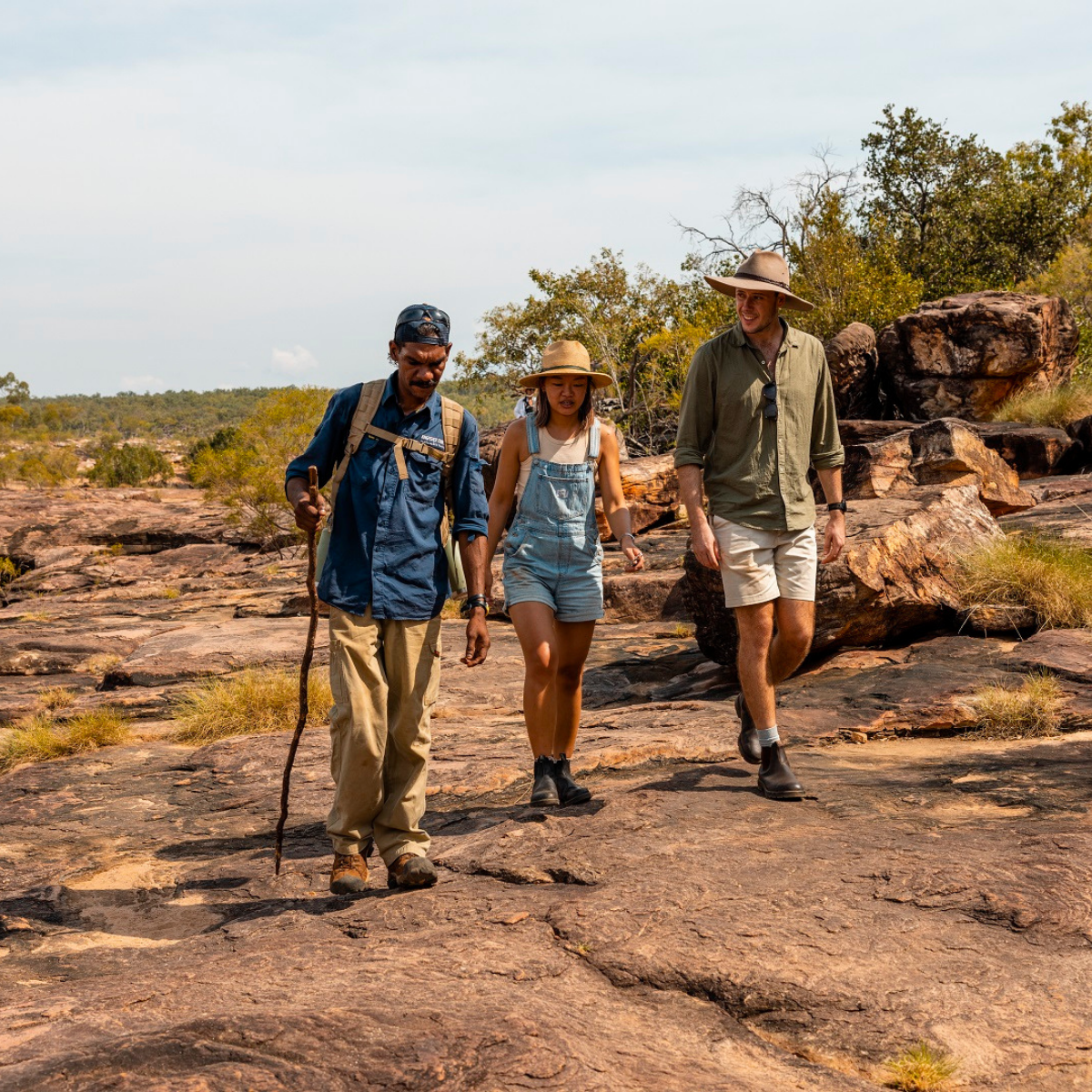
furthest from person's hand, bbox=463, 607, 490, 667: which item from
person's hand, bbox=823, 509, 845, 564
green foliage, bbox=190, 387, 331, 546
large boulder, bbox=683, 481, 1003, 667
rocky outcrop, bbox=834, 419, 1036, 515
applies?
green foliage, bbox=190, 387, 331, 546

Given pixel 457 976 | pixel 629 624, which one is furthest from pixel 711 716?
pixel 629 624

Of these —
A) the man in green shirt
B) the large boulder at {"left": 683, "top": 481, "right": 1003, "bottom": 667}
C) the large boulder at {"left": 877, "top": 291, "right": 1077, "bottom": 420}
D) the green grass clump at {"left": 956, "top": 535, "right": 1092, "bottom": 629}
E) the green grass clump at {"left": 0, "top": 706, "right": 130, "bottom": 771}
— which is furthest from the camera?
the large boulder at {"left": 877, "top": 291, "right": 1077, "bottom": 420}

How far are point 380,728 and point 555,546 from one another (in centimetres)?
113

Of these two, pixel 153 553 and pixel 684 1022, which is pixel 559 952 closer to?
pixel 684 1022

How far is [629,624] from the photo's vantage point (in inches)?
447

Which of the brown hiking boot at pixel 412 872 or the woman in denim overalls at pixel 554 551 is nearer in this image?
the brown hiking boot at pixel 412 872

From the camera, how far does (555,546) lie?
4.94 meters

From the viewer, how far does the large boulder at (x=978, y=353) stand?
2044cm

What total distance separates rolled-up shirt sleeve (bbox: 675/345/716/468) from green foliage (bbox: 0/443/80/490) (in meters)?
40.6

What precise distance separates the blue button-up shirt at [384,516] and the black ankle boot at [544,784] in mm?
965

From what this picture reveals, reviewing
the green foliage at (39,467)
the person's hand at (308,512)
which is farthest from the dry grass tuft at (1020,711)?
the green foliage at (39,467)

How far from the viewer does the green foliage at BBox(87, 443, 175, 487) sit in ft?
140

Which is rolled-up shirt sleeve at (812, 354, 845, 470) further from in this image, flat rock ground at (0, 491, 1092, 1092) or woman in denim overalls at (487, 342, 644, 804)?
flat rock ground at (0, 491, 1092, 1092)

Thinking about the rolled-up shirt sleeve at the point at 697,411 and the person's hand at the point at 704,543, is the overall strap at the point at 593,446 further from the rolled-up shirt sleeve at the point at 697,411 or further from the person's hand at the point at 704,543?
the person's hand at the point at 704,543
